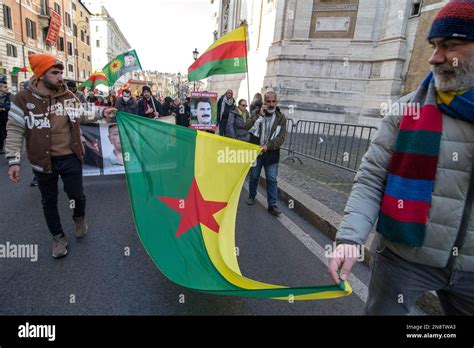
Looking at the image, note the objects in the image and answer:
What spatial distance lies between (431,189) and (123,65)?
10269mm

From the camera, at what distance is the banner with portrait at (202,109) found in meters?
9.96

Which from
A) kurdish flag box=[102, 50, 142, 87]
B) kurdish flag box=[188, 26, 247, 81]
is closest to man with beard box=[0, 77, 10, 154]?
kurdish flag box=[102, 50, 142, 87]

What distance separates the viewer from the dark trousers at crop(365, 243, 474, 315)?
4.64 feet

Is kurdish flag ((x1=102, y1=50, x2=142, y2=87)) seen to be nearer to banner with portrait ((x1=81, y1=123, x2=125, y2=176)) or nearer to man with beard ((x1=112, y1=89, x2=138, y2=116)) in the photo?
man with beard ((x1=112, y1=89, x2=138, y2=116))

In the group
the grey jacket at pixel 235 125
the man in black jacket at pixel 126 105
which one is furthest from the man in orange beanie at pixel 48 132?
the man in black jacket at pixel 126 105

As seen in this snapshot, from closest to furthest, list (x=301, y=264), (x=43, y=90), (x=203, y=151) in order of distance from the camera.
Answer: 1. (x=203, y=151)
2. (x=43, y=90)
3. (x=301, y=264)

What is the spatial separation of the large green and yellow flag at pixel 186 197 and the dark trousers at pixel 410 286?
31.6 inches

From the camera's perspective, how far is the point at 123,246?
352cm

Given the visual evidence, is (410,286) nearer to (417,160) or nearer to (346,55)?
(417,160)

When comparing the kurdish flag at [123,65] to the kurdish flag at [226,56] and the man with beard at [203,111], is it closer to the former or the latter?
the man with beard at [203,111]

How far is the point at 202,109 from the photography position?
10.0m
